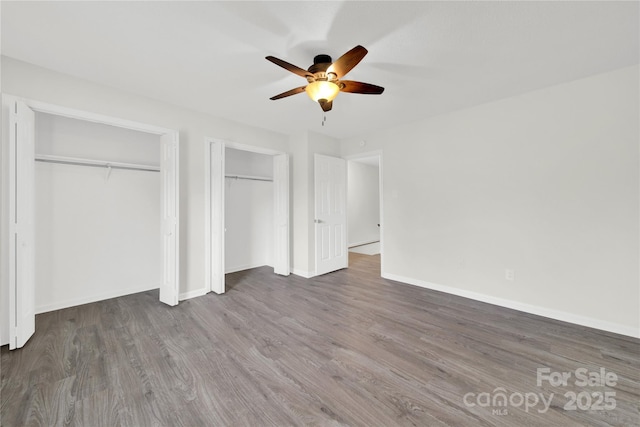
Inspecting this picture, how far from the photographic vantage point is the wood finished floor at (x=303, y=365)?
4.87 feet

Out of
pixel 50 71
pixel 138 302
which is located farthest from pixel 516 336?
pixel 50 71

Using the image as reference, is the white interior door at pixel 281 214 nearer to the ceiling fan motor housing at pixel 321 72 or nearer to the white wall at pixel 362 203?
the ceiling fan motor housing at pixel 321 72

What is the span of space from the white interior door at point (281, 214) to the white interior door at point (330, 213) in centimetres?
51

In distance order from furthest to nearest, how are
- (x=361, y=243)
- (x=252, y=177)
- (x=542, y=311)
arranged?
(x=361, y=243) < (x=252, y=177) < (x=542, y=311)

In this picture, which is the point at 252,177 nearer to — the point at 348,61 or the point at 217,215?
the point at 217,215

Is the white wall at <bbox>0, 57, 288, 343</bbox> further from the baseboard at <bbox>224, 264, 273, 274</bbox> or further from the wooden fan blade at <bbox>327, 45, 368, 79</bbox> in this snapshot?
the wooden fan blade at <bbox>327, 45, 368, 79</bbox>

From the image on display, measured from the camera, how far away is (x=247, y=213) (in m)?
4.85

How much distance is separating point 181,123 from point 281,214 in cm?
199

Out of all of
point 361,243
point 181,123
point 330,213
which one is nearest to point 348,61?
point 181,123

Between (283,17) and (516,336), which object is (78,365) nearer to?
(283,17)

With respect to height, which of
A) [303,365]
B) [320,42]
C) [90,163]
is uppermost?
[320,42]

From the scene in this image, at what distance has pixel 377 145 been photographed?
429cm

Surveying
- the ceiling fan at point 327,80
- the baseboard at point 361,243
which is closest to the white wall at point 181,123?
the ceiling fan at point 327,80

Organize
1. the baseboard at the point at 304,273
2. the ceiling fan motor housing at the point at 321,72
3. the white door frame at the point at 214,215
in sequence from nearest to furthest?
the ceiling fan motor housing at the point at 321,72
the white door frame at the point at 214,215
the baseboard at the point at 304,273
